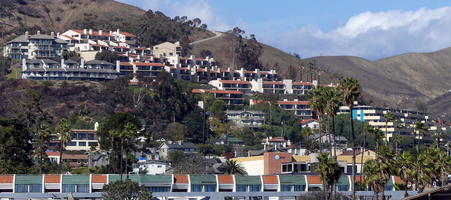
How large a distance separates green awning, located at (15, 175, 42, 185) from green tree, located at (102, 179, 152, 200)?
1558 cm

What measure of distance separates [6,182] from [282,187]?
126 ft

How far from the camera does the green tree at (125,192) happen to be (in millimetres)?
130125

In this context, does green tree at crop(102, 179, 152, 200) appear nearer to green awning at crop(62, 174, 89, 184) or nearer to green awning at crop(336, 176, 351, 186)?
green awning at crop(62, 174, 89, 184)

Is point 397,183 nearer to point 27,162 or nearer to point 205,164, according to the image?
point 205,164

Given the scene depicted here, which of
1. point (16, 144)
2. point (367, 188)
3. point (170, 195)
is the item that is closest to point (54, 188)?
point (170, 195)

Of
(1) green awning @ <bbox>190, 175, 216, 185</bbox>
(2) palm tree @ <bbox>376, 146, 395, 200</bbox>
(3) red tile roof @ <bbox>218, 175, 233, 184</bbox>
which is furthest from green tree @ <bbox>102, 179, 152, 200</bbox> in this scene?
(2) palm tree @ <bbox>376, 146, 395, 200</bbox>

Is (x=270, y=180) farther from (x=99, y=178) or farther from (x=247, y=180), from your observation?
(x=99, y=178)

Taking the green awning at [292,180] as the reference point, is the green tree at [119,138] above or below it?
above

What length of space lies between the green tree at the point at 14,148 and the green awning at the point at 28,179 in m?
20.6

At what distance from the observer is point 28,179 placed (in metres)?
146

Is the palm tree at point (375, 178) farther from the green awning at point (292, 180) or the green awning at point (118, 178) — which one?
the green awning at point (118, 178)

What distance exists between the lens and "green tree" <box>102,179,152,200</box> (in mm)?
130125

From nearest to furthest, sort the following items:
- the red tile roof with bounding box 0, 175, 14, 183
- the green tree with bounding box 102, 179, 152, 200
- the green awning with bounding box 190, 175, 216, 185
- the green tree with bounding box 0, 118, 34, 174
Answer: the green tree with bounding box 102, 179, 152, 200
the red tile roof with bounding box 0, 175, 14, 183
the green awning with bounding box 190, 175, 216, 185
the green tree with bounding box 0, 118, 34, 174

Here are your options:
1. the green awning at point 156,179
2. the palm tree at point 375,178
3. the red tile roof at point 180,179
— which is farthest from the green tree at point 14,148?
the palm tree at point 375,178
